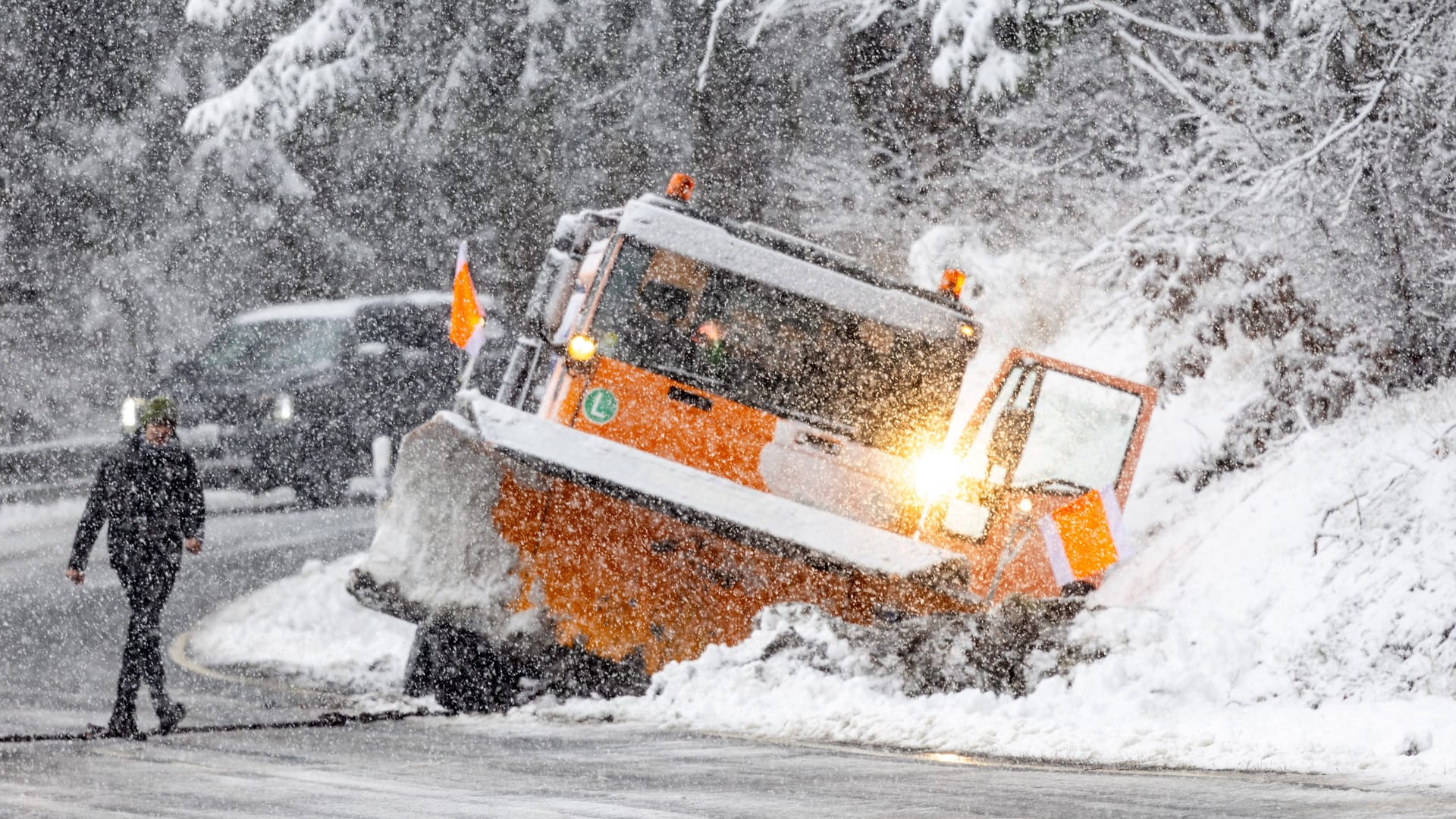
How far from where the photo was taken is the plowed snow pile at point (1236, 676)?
731 cm

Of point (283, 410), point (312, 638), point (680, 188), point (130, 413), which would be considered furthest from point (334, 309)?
point (680, 188)

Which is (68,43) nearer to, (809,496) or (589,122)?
(589,122)

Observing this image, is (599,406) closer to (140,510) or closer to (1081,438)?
(140,510)

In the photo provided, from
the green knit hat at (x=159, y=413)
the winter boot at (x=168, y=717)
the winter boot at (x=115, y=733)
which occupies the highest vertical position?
the green knit hat at (x=159, y=413)

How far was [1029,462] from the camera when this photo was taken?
35.0 feet

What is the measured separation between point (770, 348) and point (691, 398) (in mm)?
481

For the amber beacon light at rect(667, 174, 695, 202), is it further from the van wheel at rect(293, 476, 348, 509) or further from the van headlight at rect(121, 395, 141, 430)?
the van headlight at rect(121, 395, 141, 430)

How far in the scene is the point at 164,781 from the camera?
20.9 ft

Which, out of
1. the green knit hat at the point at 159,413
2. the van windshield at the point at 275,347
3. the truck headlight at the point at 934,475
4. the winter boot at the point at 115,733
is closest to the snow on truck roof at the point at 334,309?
the van windshield at the point at 275,347

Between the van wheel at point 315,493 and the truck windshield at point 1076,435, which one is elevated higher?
the truck windshield at point 1076,435

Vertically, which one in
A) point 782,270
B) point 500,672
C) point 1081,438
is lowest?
point 500,672

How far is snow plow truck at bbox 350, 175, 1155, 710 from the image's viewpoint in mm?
8141

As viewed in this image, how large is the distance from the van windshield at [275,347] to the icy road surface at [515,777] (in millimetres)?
7732

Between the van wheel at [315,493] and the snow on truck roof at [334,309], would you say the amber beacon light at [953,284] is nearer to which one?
the van wheel at [315,493]
